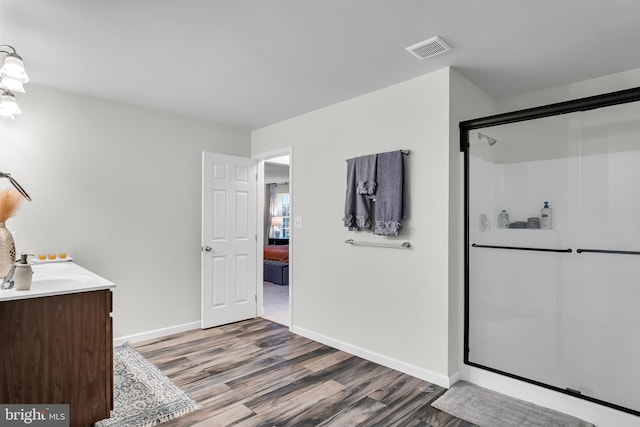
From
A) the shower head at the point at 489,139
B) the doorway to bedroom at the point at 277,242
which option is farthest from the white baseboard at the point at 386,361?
the shower head at the point at 489,139

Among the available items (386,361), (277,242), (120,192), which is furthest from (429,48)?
(277,242)

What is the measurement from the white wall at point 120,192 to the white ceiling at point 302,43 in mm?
371

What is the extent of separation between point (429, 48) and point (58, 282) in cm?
289

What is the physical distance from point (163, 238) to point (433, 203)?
2.85 metres

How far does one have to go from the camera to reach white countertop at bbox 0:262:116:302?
1.82m

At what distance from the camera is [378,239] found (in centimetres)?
315

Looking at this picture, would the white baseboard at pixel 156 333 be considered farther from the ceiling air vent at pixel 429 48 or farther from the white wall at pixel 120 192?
the ceiling air vent at pixel 429 48

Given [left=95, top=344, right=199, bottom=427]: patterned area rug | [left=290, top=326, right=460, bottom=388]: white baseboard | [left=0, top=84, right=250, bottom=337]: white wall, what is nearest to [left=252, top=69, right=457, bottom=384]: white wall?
[left=290, top=326, right=460, bottom=388]: white baseboard

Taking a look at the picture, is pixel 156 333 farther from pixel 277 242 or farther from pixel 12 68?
pixel 277 242

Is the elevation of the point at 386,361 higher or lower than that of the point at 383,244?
lower

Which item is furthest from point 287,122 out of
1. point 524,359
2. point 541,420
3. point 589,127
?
point 541,420

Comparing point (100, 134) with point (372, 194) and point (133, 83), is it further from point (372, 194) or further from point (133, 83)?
point (372, 194)

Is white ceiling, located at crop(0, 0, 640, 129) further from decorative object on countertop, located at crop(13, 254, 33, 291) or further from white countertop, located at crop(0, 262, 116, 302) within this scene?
white countertop, located at crop(0, 262, 116, 302)

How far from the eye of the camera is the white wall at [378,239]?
2.75 m
